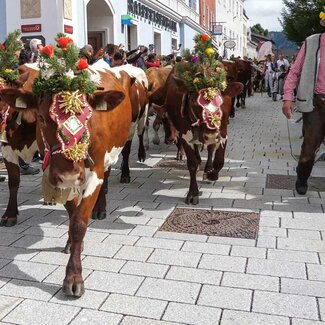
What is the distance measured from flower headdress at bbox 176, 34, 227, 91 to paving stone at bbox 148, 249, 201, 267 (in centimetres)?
212

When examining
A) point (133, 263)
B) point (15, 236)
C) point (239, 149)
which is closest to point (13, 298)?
point (133, 263)

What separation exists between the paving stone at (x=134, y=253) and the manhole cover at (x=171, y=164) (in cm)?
364

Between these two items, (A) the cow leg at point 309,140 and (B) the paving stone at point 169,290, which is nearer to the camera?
(B) the paving stone at point 169,290

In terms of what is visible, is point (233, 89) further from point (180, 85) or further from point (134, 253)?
point (134, 253)

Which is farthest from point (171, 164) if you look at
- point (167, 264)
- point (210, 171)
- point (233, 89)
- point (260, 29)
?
point (260, 29)

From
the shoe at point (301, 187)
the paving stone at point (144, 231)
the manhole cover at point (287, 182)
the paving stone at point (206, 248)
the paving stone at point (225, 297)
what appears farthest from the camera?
the manhole cover at point (287, 182)

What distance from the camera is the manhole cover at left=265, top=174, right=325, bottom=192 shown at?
21.9 feet

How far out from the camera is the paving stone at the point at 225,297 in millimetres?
3465

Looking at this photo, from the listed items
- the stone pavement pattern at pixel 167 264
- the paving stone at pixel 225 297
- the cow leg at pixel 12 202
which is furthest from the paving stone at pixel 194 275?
the cow leg at pixel 12 202

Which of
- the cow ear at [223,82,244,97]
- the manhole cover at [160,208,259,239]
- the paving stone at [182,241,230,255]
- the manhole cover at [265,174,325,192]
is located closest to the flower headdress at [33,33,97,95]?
the paving stone at [182,241,230,255]

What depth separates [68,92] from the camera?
140 inches

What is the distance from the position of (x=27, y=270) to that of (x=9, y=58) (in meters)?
2.24

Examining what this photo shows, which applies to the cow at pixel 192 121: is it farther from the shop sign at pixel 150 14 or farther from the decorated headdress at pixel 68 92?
the shop sign at pixel 150 14

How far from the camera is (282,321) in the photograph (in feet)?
10.6
